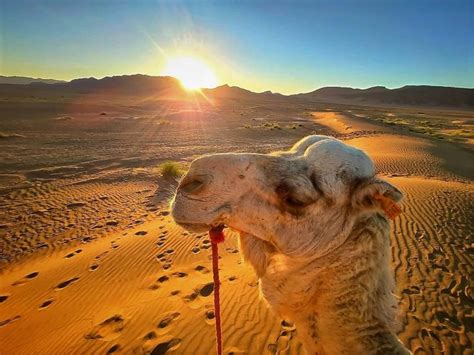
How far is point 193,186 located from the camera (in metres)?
1.88

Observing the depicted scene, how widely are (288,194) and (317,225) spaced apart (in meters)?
0.30

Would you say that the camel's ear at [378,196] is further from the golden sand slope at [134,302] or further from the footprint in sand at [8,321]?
the footprint in sand at [8,321]

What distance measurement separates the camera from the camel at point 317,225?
6.19 feet

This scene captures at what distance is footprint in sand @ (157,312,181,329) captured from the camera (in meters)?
4.82

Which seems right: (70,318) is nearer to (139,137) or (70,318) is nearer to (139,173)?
Answer: (139,173)

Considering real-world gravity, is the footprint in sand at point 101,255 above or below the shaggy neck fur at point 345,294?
below

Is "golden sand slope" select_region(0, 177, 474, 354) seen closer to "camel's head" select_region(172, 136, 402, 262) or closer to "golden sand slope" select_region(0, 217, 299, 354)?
"golden sand slope" select_region(0, 217, 299, 354)

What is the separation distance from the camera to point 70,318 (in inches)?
215

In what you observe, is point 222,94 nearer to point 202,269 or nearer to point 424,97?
point 424,97

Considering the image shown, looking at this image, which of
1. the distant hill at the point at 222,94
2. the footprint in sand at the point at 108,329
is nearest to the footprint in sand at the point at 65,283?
the footprint in sand at the point at 108,329

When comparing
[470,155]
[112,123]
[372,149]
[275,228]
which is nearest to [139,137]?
[112,123]

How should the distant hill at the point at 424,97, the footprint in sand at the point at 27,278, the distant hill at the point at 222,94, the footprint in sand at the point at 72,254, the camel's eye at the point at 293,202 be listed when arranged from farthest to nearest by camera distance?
the distant hill at the point at 424,97 → the distant hill at the point at 222,94 → the footprint in sand at the point at 72,254 → the footprint in sand at the point at 27,278 → the camel's eye at the point at 293,202

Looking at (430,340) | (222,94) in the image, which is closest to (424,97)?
(222,94)

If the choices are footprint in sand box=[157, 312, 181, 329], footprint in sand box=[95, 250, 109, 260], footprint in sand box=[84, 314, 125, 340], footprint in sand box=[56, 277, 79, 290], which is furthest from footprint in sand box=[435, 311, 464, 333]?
footprint in sand box=[95, 250, 109, 260]
